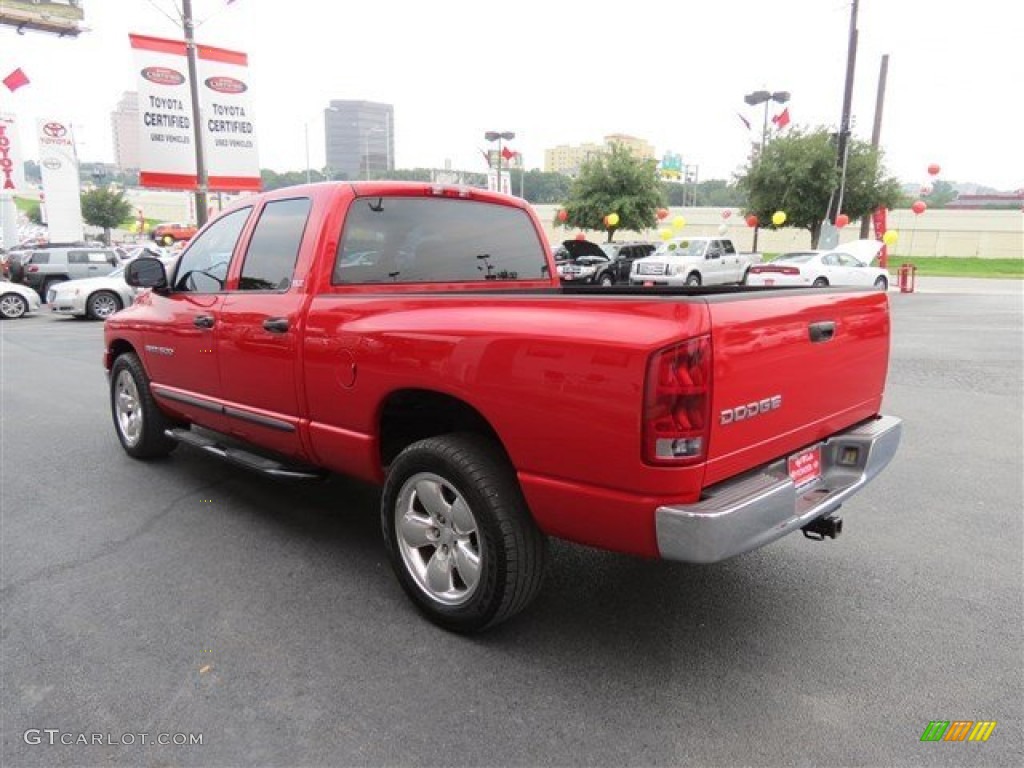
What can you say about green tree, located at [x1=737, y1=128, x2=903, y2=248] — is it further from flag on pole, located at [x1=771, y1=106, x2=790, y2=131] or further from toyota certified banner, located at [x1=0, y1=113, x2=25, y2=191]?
toyota certified banner, located at [x1=0, y1=113, x2=25, y2=191]

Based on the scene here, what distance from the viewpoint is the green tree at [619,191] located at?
3775 centimetres

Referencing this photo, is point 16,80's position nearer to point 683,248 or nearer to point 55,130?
point 55,130

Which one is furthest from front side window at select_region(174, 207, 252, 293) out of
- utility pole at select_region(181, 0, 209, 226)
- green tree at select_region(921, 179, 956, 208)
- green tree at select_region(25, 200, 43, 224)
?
green tree at select_region(25, 200, 43, 224)

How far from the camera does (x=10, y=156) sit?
30.4m

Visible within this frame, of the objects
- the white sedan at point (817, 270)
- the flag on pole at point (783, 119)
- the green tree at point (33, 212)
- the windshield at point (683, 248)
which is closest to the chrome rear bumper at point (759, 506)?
the white sedan at point (817, 270)

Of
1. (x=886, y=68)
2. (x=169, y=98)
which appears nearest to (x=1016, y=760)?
(x=169, y=98)

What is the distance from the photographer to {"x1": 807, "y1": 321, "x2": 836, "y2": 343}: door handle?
2.74m

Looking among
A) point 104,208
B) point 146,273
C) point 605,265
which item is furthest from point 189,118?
point 104,208

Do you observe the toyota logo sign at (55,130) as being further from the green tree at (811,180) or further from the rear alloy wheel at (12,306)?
the green tree at (811,180)

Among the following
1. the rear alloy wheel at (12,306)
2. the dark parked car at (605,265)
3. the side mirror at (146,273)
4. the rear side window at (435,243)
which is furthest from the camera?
the dark parked car at (605,265)

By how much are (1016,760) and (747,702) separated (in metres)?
0.83

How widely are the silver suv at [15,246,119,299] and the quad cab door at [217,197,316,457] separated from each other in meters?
20.1

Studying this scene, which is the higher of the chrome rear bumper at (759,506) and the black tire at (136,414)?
the chrome rear bumper at (759,506)

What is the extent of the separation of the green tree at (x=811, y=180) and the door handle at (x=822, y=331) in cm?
2994
